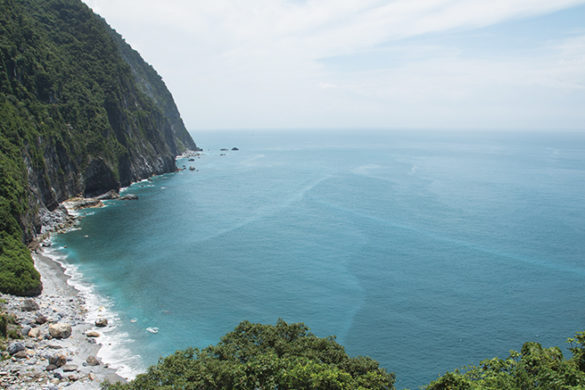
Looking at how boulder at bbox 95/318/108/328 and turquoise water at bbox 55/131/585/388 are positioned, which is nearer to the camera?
turquoise water at bbox 55/131/585/388

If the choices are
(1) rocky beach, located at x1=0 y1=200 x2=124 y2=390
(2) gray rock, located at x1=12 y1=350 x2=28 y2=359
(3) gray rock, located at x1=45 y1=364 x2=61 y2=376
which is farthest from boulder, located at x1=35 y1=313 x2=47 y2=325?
(3) gray rock, located at x1=45 y1=364 x2=61 y2=376

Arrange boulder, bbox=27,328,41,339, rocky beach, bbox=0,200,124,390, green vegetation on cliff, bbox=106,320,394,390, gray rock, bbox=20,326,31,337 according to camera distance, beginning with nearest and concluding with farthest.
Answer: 1. green vegetation on cliff, bbox=106,320,394,390
2. rocky beach, bbox=0,200,124,390
3. gray rock, bbox=20,326,31,337
4. boulder, bbox=27,328,41,339

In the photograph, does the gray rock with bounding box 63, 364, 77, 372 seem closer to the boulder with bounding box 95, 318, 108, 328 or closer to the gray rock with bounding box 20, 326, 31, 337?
the gray rock with bounding box 20, 326, 31, 337

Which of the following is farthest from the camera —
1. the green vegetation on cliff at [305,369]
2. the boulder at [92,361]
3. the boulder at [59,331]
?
the boulder at [59,331]

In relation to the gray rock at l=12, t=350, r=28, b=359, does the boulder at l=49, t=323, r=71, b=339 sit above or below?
below

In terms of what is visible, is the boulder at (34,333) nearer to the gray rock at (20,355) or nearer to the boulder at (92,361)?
the gray rock at (20,355)

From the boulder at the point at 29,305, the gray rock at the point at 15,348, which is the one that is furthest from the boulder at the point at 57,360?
the boulder at the point at 29,305

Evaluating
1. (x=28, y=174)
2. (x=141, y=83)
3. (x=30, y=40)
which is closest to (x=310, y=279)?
(x=28, y=174)
